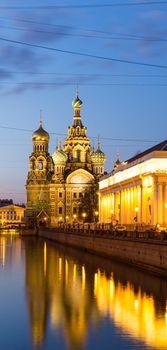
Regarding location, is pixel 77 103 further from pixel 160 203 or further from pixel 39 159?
pixel 160 203

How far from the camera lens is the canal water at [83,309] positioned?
2098 cm

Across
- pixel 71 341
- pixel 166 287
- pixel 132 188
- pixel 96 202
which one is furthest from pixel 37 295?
pixel 96 202

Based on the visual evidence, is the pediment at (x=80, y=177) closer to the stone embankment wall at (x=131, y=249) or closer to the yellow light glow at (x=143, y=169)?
the yellow light glow at (x=143, y=169)

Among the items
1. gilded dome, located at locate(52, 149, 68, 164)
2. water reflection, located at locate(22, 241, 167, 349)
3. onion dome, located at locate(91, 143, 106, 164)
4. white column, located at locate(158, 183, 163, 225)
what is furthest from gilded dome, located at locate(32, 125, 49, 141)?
water reflection, located at locate(22, 241, 167, 349)

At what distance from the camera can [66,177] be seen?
423ft

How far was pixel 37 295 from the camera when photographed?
→ 3200 cm

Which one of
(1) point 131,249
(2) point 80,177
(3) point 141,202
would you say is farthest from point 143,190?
(2) point 80,177

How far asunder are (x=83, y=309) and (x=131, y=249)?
52.0 feet

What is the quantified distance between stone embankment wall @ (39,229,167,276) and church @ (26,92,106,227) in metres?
58.4

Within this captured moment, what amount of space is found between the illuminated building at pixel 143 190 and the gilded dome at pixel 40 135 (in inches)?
2040

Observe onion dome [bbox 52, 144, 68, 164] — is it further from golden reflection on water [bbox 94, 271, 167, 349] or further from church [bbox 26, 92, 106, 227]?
golden reflection on water [bbox 94, 271, 167, 349]

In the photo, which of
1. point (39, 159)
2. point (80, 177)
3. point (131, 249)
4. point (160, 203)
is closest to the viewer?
point (131, 249)

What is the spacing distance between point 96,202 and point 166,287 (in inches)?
3683

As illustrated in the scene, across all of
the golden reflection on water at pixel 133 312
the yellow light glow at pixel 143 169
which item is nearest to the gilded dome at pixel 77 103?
the yellow light glow at pixel 143 169
